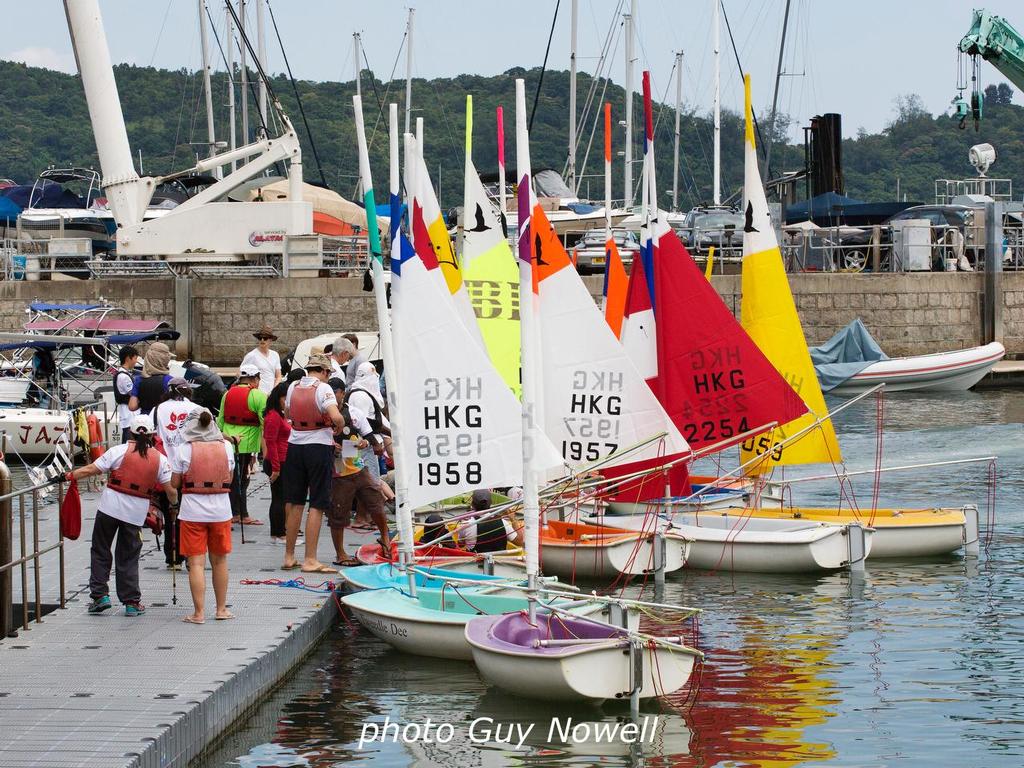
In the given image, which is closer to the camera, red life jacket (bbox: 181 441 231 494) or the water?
the water

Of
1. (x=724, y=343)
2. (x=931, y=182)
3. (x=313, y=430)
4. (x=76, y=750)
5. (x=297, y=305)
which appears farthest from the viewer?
(x=931, y=182)

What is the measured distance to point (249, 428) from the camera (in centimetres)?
1462

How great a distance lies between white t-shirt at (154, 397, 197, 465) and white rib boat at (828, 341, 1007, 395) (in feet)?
76.8

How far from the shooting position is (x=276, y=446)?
46.0 ft

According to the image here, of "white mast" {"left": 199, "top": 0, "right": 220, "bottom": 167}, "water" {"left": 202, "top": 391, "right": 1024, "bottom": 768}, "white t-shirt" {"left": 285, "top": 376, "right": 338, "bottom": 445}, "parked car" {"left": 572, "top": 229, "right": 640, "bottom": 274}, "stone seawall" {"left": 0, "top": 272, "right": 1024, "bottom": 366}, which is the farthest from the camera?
"white mast" {"left": 199, "top": 0, "right": 220, "bottom": 167}

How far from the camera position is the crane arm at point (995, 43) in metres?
42.4

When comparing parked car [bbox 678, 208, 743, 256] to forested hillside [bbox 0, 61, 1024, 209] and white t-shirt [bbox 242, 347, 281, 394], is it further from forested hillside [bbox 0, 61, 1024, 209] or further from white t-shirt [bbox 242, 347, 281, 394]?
forested hillside [bbox 0, 61, 1024, 209]

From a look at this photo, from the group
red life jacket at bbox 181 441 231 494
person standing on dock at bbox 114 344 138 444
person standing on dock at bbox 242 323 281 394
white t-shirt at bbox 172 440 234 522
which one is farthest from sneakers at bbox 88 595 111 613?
person standing on dock at bbox 242 323 281 394

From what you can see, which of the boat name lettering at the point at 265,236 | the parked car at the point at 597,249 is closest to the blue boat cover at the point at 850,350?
the parked car at the point at 597,249

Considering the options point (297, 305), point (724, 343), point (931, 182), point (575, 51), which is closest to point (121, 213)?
point (297, 305)

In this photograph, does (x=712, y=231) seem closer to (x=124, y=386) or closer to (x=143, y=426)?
(x=124, y=386)

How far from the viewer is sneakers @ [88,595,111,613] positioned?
10.4 metres

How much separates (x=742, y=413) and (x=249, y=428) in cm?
484

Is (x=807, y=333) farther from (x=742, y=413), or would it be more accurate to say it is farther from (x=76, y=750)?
(x=76, y=750)
